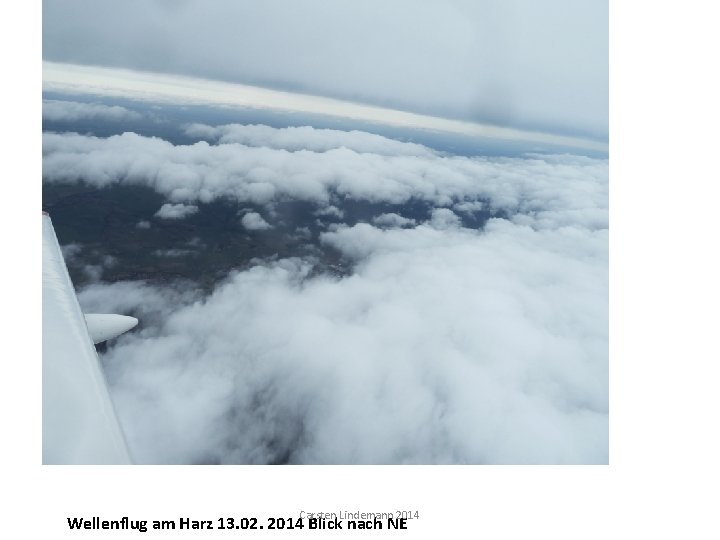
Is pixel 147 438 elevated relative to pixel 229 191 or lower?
lower

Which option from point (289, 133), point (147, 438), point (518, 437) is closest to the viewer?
point (518, 437)

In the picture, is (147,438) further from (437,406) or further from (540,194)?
(540,194)

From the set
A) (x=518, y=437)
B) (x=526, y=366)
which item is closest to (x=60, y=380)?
(x=518, y=437)

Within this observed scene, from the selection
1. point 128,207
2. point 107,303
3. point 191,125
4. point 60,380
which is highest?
point 191,125

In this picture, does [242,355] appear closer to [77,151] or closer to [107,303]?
[107,303]

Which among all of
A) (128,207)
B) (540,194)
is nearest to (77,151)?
(128,207)

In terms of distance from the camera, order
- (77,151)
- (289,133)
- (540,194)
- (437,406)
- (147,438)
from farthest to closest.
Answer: (540,194) → (289,133) → (77,151) → (437,406) → (147,438)

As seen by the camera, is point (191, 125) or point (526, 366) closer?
point (526, 366)
